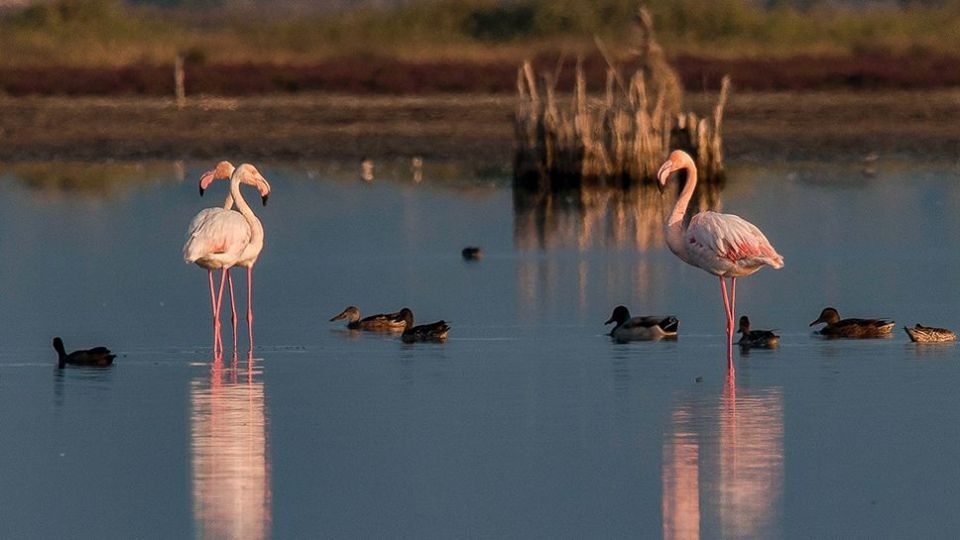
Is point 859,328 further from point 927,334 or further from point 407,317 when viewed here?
point 407,317

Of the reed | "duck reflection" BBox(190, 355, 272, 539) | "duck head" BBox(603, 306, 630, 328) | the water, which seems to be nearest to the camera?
"duck reflection" BBox(190, 355, 272, 539)

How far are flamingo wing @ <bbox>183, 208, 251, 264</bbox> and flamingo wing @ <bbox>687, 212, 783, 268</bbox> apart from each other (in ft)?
A: 9.79

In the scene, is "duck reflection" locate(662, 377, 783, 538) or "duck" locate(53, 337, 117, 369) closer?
"duck reflection" locate(662, 377, 783, 538)

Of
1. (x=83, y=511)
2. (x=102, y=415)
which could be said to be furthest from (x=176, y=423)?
(x=83, y=511)

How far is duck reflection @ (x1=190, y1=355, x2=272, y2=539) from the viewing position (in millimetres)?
8586

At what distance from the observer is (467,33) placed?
186ft

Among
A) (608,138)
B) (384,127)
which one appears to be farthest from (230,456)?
(384,127)

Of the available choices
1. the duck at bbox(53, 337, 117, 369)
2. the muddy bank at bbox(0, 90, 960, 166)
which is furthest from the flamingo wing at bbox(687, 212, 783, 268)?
the muddy bank at bbox(0, 90, 960, 166)

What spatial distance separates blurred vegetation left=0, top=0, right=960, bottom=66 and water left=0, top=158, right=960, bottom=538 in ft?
85.3

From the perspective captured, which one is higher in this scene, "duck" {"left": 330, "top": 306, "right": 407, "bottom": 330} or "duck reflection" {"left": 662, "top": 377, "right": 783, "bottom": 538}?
"duck" {"left": 330, "top": 306, "right": 407, "bottom": 330}

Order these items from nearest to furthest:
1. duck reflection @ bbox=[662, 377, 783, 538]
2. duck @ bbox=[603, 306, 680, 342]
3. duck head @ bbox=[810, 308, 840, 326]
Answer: duck reflection @ bbox=[662, 377, 783, 538] → duck @ bbox=[603, 306, 680, 342] → duck head @ bbox=[810, 308, 840, 326]

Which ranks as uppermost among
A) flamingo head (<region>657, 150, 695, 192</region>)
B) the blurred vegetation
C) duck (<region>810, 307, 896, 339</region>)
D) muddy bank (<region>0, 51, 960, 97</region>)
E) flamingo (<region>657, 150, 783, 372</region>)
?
the blurred vegetation

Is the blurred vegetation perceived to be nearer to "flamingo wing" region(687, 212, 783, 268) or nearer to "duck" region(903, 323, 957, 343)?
"flamingo wing" region(687, 212, 783, 268)

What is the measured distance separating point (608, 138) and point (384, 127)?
33.7 ft
